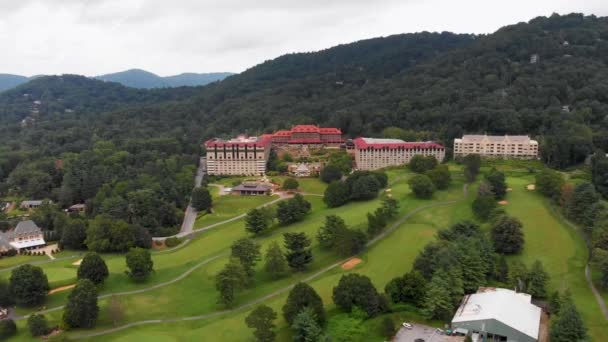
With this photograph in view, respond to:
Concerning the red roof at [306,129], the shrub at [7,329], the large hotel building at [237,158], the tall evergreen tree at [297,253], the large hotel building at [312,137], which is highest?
the red roof at [306,129]

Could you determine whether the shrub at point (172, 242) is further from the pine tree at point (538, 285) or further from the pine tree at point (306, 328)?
the pine tree at point (538, 285)

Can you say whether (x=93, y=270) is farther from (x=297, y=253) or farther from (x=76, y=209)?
(x=76, y=209)

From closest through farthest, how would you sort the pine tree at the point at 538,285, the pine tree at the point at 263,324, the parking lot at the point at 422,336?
the pine tree at the point at 263,324 < the parking lot at the point at 422,336 < the pine tree at the point at 538,285

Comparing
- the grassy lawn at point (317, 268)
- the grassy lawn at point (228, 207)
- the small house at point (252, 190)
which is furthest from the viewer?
the small house at point (252, 190)

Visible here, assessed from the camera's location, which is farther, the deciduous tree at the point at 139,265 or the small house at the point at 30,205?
the small house at the point at 30,205

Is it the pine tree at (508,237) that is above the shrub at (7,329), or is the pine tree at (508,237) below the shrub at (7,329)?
above

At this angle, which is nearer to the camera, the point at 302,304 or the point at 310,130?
the point at 302,304

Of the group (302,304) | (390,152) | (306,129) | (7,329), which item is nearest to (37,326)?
(7,329)

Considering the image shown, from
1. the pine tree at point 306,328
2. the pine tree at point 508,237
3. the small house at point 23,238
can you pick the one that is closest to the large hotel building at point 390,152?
the pine tree at point 508,237
